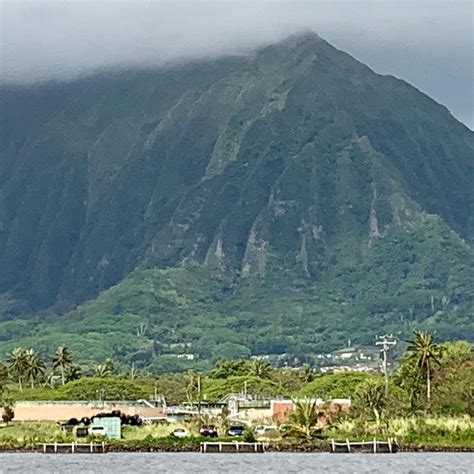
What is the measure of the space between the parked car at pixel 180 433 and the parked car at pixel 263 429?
516cm

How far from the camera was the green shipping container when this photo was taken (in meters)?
103

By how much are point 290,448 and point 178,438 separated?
313 inches

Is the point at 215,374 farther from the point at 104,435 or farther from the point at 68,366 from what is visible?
the point at 104,435

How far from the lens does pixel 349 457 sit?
268ft

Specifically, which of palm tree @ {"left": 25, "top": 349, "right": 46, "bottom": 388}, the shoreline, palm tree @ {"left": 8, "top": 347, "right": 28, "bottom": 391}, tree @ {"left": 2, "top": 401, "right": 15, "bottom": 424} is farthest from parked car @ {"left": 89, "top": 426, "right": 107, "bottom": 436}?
palm tree @ {"left": 25, "top": 349, "right": 46, "bottom": 388}

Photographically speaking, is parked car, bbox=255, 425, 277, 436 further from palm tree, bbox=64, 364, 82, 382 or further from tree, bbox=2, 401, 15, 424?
palm tree, bbox=64, 364, 82, 382

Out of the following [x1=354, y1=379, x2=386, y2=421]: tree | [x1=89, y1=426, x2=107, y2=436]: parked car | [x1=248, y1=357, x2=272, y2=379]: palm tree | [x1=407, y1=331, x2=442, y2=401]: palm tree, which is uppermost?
[x1=248, y1=357, x2=272, y2=379]: palm tree

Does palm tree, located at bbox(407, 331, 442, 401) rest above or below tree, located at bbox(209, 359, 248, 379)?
below

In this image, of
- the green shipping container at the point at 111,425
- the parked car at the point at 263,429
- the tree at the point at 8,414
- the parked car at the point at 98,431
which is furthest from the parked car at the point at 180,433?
the tree at the point at 8,414

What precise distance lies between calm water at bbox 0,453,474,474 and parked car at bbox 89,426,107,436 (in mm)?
14020

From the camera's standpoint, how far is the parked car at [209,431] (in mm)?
98981

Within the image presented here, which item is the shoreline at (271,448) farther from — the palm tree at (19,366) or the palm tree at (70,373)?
the palm tree at (70,373)

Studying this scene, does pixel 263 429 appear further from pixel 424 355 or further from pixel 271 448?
pixel 424 355

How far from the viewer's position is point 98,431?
103938 mm
